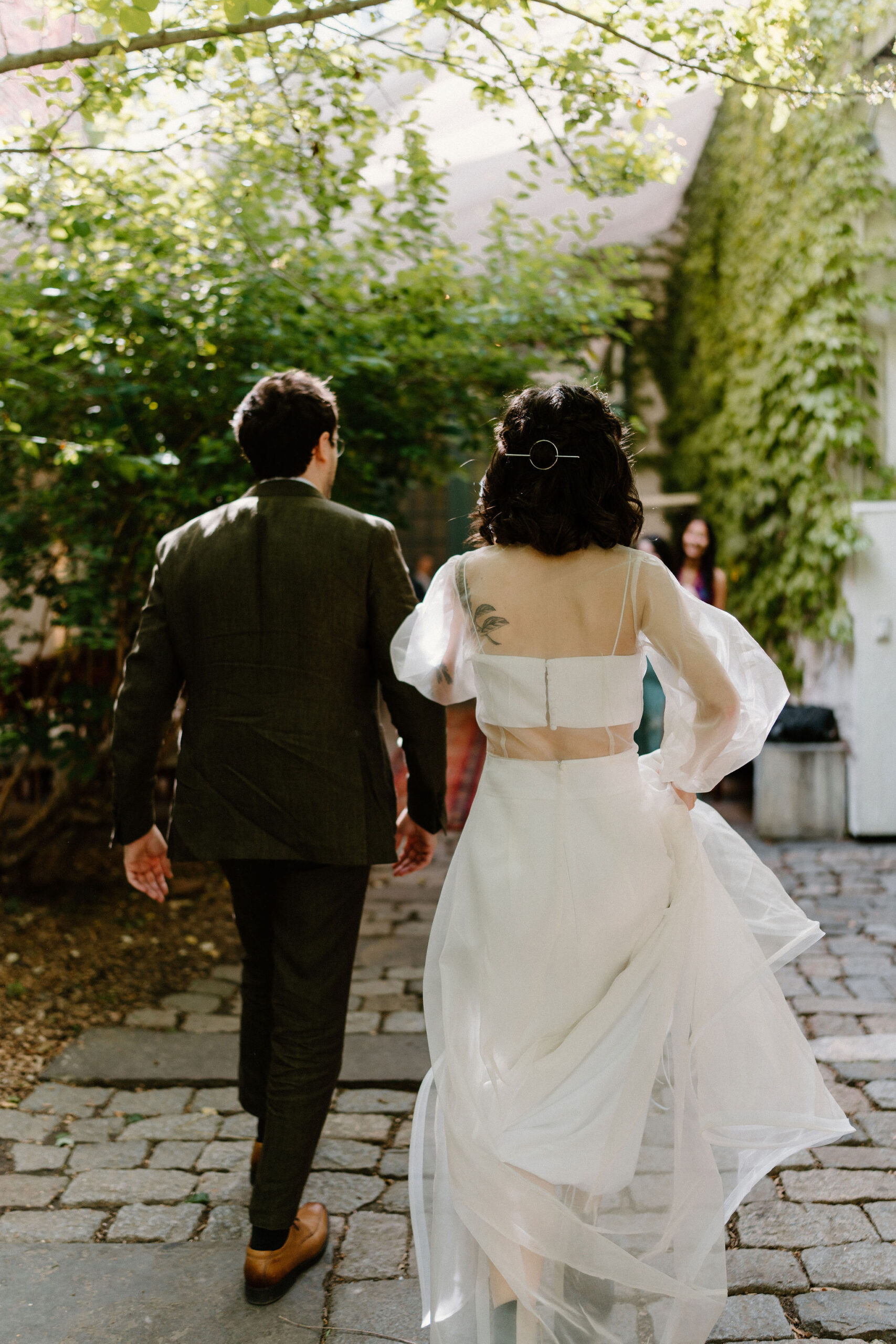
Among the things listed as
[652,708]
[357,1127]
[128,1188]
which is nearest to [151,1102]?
[128,1188]

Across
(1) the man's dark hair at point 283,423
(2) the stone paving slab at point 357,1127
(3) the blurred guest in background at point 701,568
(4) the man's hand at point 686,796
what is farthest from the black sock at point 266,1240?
(3) the blurred guest in background at point 701,568

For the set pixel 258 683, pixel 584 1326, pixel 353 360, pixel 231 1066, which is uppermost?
pixel 353 360

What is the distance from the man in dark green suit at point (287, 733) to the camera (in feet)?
8.23

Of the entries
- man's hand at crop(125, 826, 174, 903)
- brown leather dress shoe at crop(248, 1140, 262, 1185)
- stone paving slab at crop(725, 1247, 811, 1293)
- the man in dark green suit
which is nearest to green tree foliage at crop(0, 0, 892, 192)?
the man in dark green suit

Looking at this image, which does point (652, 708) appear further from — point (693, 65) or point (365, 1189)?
point (365, 1189)

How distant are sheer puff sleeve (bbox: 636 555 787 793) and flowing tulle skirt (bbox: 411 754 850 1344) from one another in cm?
11

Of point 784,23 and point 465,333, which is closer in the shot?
point 784,23

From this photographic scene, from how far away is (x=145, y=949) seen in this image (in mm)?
4656

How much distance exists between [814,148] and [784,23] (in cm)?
367

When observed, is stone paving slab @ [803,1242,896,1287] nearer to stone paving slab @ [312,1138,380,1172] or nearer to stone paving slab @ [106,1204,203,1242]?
stone paving slab @ [312,1138,380,1172]

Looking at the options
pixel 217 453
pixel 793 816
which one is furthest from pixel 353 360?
pixel 793 816

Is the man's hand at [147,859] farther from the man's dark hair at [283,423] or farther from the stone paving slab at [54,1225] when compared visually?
the man's dark hair at [283,423]

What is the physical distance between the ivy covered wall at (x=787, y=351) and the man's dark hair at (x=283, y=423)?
4.38m

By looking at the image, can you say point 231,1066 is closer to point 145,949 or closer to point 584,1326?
point 145,949
